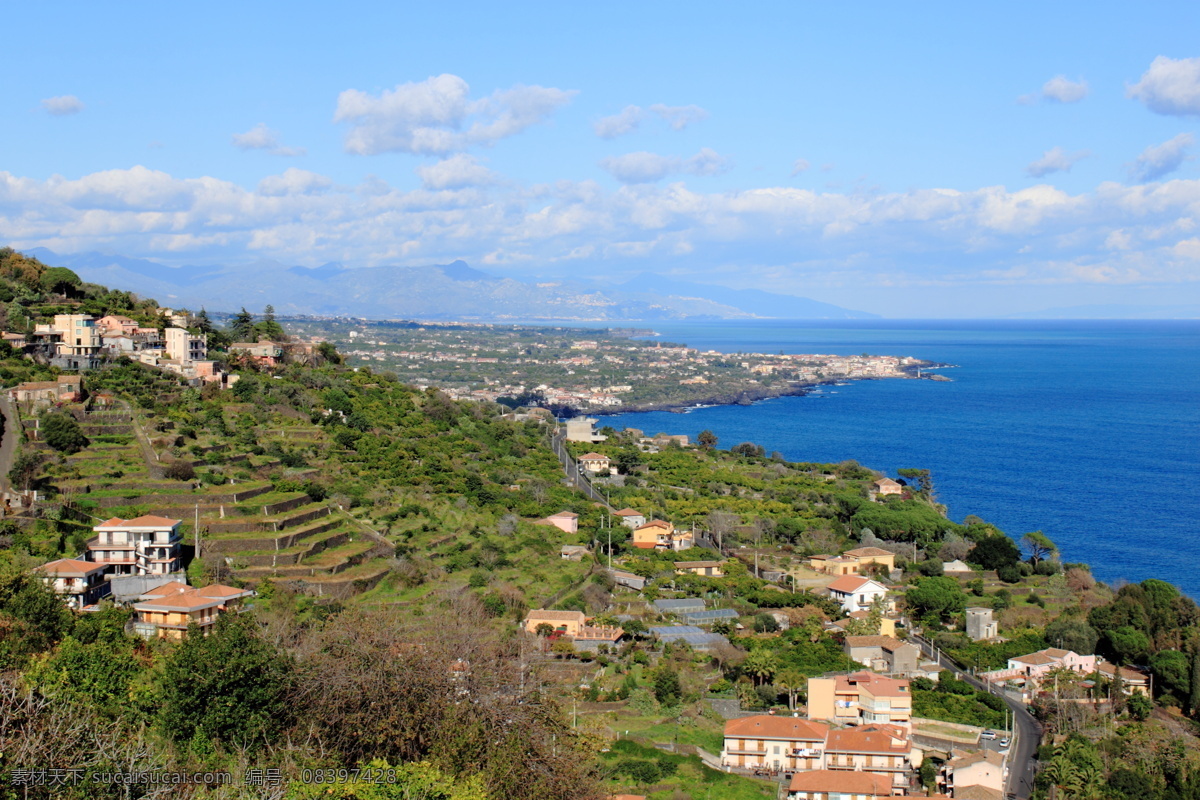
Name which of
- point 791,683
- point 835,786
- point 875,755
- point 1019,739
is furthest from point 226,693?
point 1019,739

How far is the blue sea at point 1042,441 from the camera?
3650 cm

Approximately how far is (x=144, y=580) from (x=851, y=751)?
43.3 ft

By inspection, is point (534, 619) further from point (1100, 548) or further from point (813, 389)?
point (813, 389)

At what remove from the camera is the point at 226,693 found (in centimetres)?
1171

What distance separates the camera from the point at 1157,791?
15.3 m

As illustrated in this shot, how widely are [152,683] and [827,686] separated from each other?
1129cm

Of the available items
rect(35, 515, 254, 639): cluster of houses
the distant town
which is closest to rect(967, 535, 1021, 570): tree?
rect(35, 515, 254, 639): cluster of houses

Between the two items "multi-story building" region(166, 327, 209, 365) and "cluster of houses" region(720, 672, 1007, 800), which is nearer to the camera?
"cluster of houses" region(720, 672, 1007, 800)

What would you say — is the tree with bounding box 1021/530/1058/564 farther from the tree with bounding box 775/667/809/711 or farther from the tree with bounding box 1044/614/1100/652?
the tree with bounding box 775/667/809/711

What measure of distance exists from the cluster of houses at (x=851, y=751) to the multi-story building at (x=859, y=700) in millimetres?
18

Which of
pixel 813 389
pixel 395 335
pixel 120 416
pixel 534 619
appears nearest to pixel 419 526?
pixel 534 619

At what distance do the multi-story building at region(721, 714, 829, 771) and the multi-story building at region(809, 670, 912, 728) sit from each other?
1484 millimetres

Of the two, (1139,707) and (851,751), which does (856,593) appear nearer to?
(1139,707)

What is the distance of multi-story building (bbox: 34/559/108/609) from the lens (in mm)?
17109
